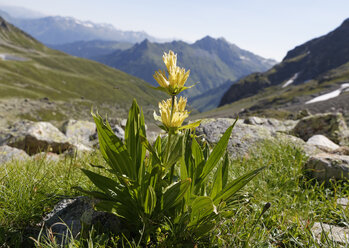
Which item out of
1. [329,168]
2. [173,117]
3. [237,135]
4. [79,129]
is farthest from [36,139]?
[329,168]

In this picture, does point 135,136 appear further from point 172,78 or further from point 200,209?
point 200,209

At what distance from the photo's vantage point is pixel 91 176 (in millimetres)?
2746

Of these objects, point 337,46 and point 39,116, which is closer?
point 39,116

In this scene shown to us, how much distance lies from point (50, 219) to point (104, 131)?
1367 millimetres

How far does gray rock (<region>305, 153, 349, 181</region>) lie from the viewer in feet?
15.5

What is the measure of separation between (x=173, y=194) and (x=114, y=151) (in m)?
0.77

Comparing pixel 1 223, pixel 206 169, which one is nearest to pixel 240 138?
pixel 206 169

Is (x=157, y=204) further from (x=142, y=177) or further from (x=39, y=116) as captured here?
(x=39, y=116)

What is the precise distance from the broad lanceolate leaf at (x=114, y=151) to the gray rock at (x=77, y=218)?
2.18ft

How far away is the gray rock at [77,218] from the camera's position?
294 cm

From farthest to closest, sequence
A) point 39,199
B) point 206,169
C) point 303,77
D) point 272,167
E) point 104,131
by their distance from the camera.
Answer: point 303,77 < point 272,167 < point 39,199 < point 206,169 < point 104,131

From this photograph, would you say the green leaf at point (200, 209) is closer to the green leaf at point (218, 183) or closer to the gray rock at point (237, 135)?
the green leaf at point (218, 183)

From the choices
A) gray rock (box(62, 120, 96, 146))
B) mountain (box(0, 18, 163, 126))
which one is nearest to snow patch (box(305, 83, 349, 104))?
mountain (box(0, 18, 163, 126))

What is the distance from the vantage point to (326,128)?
10.4 m
